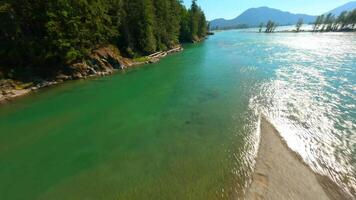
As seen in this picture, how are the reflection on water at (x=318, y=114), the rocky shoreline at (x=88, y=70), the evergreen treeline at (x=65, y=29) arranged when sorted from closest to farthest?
the reflection on water at (x=318, y=114)
the rocky shoreline at (x=88, y=70)
the evergreen treeline at (x=65, y=29)

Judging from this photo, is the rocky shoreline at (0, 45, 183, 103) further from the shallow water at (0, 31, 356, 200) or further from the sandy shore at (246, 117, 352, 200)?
the sandy shore at (246, 117, 352, 200)

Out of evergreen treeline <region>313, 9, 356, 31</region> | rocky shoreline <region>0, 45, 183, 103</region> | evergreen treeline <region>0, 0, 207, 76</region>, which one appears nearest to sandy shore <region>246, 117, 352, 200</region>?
rocky shoreline <region>0, 45, 183, 103</region>

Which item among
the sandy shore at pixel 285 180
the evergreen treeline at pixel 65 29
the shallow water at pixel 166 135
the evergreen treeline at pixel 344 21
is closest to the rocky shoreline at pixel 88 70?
the evergreen treeline at pixel 65 29

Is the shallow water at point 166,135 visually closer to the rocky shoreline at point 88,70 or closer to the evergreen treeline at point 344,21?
the rocky shoreline at point 88,70

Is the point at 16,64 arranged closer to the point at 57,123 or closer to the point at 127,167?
the point at 57,123

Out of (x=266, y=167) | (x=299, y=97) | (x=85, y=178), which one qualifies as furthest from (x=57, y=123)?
(x=299, y=97)

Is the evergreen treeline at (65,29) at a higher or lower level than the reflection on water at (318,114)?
higher
